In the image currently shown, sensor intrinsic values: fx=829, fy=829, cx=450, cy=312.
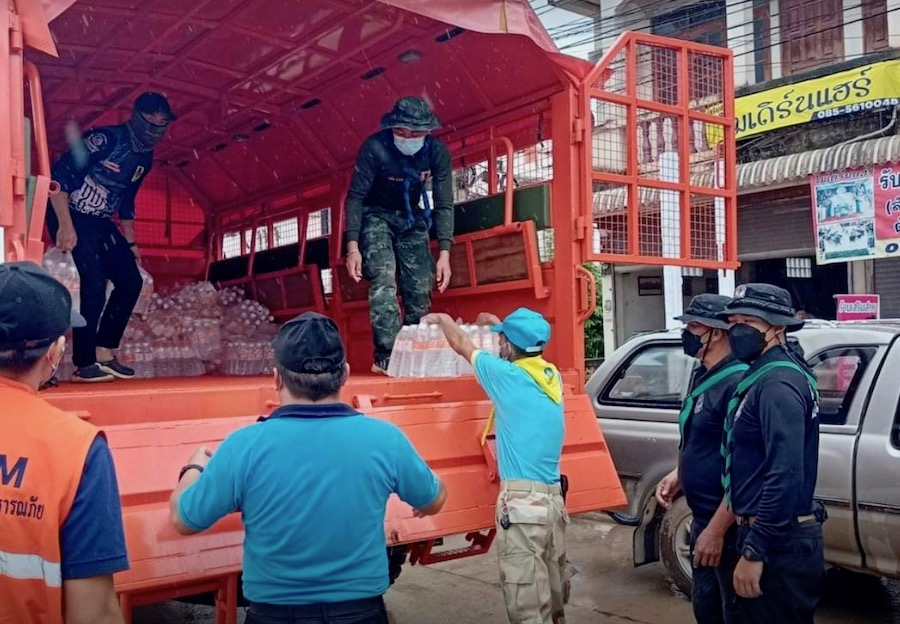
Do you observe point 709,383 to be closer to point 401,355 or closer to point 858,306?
point 401,355

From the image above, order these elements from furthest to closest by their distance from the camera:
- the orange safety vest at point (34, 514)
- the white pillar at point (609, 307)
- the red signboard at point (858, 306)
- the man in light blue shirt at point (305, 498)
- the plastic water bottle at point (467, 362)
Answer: the white pillar at point (609, 307)
the red signboard at point (858, 306)
the plastic water bottle at point (467, 362)
the man in light blue shirt at point (305, 498)
the orange safety vest at point (34, 514)

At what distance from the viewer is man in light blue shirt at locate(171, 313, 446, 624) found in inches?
79.6

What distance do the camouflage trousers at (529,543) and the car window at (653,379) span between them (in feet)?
6.55

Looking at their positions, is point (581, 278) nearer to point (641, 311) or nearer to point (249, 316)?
point (249, 316)

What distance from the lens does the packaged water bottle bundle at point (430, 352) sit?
13.8 feet

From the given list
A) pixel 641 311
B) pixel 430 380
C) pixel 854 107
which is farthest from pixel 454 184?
pixel 641 311

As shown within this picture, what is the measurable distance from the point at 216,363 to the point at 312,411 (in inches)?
145

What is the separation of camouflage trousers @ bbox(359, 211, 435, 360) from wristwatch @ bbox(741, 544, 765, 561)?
243cm

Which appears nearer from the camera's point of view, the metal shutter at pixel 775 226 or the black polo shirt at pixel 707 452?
the black polo shirt at pixel 707 452

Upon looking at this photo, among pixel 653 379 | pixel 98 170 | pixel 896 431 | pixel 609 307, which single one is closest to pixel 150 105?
pixel 98 170

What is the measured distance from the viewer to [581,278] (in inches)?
164

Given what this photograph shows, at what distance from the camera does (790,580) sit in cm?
274

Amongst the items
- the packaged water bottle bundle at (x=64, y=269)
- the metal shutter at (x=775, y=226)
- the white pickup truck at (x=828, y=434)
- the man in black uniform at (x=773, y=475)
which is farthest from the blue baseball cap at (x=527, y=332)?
the metal shutter at (x=775, y=226)

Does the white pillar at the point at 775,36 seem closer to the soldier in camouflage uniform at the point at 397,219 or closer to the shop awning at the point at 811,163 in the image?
the shop awning at the point at 811,163
